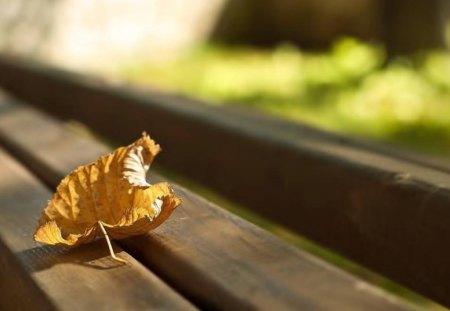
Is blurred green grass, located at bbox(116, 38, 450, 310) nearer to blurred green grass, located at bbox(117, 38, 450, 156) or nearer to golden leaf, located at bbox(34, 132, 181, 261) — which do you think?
blurred green grass, located at bbox(117, 38, 450, 156)

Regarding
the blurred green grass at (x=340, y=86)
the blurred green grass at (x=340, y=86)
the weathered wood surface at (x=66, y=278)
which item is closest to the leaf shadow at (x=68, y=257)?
the weathered wood surface at (x=66, y=278)

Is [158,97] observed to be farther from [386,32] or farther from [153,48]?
[153,48]

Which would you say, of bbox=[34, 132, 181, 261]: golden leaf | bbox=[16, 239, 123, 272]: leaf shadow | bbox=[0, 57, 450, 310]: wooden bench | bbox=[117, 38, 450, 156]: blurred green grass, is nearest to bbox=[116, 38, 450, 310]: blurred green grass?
bbox=[117, 38, 450, 156]: blurred green grass

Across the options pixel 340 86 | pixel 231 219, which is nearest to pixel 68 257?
pixel 231 219

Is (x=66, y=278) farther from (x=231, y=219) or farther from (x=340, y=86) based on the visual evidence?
(x=340, y=86)

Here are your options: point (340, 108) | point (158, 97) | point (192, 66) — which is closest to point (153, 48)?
point (192, 66)

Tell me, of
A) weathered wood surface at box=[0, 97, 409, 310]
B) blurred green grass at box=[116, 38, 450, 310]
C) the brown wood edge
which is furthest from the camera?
Answer: blurred green grass at box=[116, 38, 450, 310]

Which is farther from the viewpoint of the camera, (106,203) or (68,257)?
(106,203)
